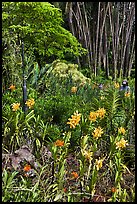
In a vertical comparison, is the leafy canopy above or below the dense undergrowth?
above

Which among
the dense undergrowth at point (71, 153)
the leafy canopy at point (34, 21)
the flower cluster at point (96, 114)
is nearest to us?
the dense undergrowth at point (71, 153)

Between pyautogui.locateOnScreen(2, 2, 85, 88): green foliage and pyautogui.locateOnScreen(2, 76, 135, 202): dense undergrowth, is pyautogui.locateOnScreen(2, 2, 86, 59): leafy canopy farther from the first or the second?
pyautogui.locateOnScreen(2, 76, 135, 202): dense undergrowth

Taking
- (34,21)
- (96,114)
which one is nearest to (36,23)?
(34,21)

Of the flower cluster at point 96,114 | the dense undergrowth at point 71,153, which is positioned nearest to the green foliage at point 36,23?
the dense undergrowth at point 71,153

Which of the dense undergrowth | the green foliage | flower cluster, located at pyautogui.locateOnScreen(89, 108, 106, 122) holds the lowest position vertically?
the dense undergrowth

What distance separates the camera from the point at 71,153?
2.58 metres

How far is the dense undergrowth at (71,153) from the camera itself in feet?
A: 6.18

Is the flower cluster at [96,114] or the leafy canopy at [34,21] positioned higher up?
the leafy canopy at [34,21]

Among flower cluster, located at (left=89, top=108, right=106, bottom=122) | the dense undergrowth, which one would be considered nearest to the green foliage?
the dense undergrowth

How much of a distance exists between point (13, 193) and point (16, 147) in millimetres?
678

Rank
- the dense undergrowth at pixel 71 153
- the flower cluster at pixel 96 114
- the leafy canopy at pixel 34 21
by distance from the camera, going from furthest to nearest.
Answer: the leafy canopy at pixel 34 21, the flower cluster at pixel 96 114, the dense undergrowth at pixel 71 153

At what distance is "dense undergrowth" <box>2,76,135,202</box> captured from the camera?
1885 mm

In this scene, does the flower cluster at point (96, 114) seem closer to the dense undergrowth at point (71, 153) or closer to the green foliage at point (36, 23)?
the dense undergrowth at point (71, 153)

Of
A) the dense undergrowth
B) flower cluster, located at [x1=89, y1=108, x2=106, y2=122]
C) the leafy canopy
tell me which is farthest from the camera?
the leafy canopy
